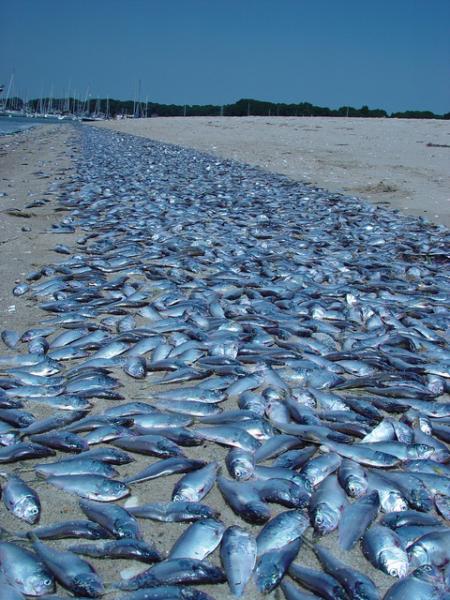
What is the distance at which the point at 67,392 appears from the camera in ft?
11.4

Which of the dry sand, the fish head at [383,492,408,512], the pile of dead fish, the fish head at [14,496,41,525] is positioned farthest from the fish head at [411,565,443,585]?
the dry sand

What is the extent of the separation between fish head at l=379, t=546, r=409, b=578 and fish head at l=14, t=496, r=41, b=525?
1.40 metres

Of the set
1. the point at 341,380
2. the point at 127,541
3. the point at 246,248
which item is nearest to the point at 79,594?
the point at 127,541

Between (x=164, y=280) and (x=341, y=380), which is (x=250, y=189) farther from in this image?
(x=341, y=380)

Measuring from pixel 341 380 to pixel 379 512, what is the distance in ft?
4.02

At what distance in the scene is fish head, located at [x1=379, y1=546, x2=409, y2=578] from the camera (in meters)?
2.23

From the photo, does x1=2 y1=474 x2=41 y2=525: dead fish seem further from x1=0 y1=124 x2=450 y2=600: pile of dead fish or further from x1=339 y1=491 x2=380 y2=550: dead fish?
x1=339 y1=491 x2=380 y2=550: dead fish

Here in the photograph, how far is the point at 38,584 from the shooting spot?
208 cm

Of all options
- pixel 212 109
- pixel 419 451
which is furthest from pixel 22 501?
pixel 212 109

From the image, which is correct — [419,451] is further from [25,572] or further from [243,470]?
[25,572]

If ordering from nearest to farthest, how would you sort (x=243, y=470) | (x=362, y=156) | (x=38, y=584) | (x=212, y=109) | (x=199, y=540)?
(x=38, y=584)
(x=199, y=540)
(x=243, y=470)
(x=362, y=156)
(x=212, y=109)

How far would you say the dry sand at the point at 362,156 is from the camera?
12.7m

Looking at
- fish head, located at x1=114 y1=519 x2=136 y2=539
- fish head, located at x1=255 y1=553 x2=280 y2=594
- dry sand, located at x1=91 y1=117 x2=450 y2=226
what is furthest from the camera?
dry sand, located at x1=91 y1=117 x2=450 y2=226

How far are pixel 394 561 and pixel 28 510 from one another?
4.88 feet
